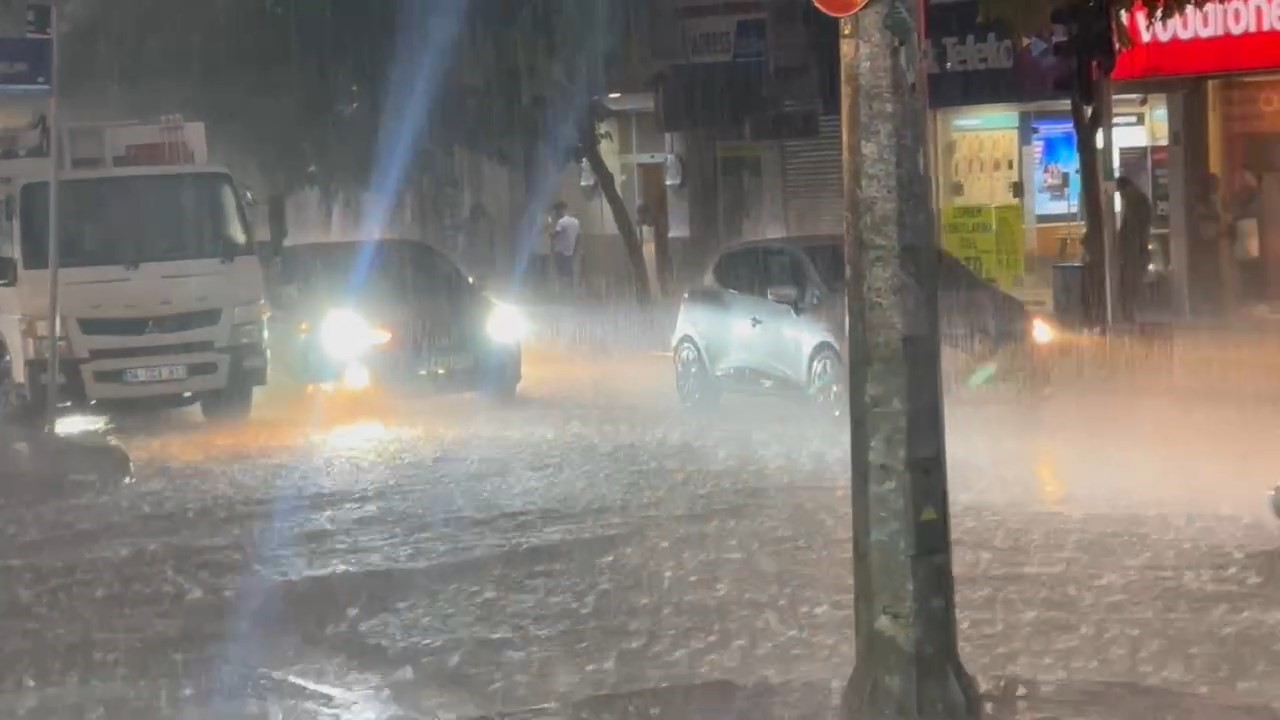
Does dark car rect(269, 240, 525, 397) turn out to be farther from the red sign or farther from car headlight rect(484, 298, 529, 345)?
the red sign

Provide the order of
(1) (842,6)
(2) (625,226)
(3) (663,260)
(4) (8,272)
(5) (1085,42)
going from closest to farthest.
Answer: (1) (842,6) < (5) (1085,42) < (4) (8,272) < (2) (625,226) < (3) (663,260)

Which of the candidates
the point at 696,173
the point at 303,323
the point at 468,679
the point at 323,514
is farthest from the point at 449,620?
the point at 696,173

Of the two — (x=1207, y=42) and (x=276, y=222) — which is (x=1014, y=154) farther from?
(x=276, y=222)

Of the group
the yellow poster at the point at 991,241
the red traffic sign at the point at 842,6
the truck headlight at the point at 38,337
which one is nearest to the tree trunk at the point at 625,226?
the yellow poster at the point at 991,241

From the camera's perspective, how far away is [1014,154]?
27.3 meters

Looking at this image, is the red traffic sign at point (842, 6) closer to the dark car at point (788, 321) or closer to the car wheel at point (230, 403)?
the dark car at point (788, 321)

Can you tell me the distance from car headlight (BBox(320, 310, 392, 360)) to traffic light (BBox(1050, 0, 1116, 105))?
23.4ft

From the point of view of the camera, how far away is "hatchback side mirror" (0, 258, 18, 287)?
1802 centimetres

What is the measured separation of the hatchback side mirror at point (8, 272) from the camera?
18.0 meters

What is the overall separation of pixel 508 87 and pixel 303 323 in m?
15.2


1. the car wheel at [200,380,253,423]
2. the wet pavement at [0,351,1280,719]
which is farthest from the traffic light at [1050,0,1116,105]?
the car wheel at [200,380,253,423]

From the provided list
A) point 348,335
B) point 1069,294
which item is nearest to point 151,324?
point 348,335

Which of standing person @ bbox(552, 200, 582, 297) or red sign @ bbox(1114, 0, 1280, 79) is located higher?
red sign @ bbox(1114, 0, 1280, 79)

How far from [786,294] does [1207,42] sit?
8.93m
